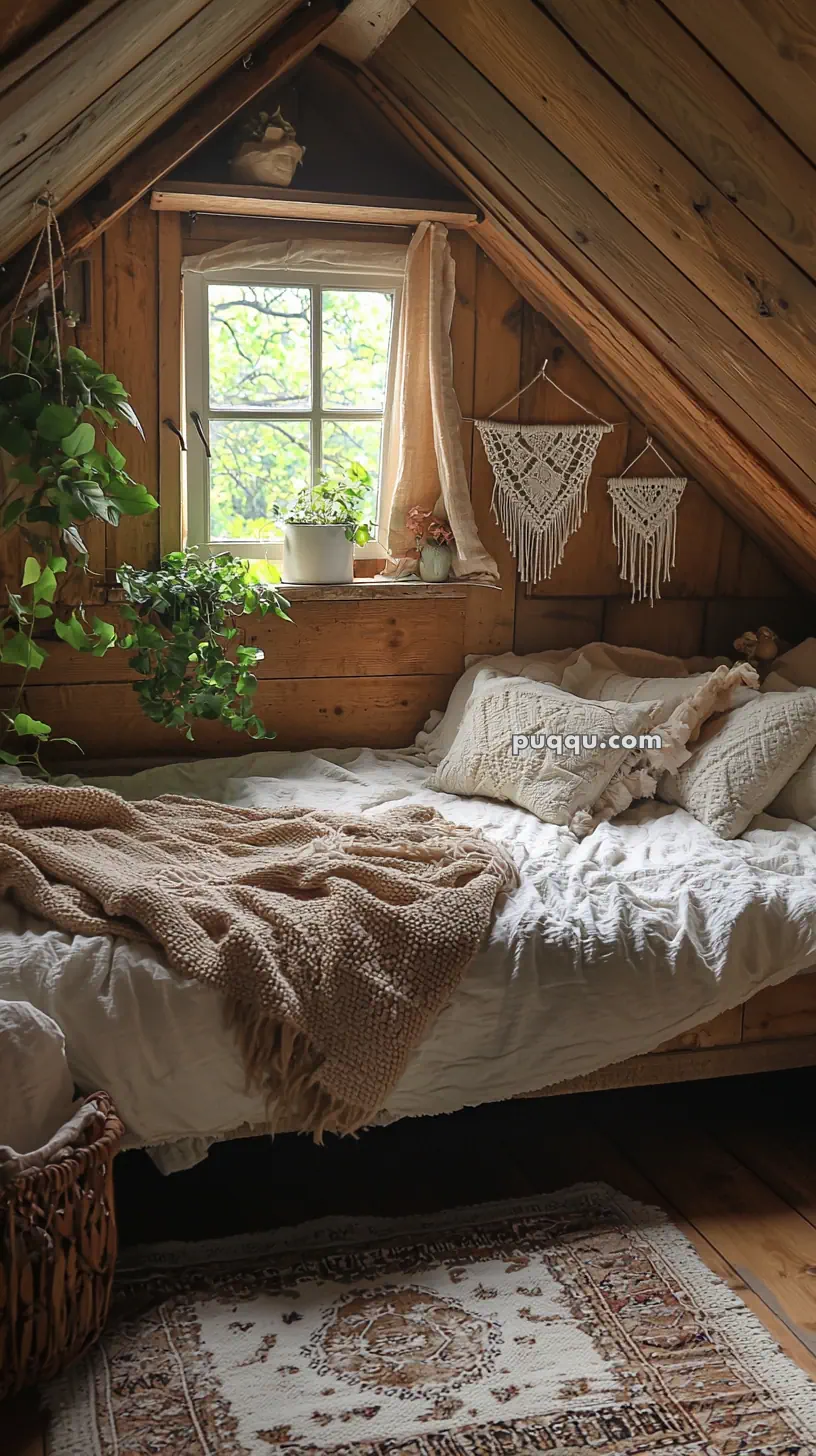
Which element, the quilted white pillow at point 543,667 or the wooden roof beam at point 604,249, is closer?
the wooden roof beam at point 604,249

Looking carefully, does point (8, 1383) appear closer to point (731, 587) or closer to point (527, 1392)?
point (527, 1392)

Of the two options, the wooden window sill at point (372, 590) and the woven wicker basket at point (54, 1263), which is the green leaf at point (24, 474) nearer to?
the wooden window sill at point (372, 590)

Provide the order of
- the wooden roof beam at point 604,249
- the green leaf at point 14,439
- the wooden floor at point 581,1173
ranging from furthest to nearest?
the green leaf at point 14,439 → the wooden roof beam at point 604,249 → the wooden floor at point 581,1173

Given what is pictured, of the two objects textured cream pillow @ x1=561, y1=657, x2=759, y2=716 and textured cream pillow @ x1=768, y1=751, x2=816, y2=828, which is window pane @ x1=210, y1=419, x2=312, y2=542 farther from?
textured cream pillow @ x1=768, y1=751, x2=816, y2=828

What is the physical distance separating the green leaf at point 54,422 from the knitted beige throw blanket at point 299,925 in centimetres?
69

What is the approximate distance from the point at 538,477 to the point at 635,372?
39cm

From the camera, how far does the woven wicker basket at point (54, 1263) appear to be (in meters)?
1.72

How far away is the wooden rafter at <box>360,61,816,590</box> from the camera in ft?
9.40

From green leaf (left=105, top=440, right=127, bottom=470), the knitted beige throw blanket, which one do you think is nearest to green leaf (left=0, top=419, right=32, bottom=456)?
green leaf (left=105, top=440, right=127, bottom=470)

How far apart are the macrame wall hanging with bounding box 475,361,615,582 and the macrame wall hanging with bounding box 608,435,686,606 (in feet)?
0.37

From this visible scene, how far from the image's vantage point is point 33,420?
8.25 feet

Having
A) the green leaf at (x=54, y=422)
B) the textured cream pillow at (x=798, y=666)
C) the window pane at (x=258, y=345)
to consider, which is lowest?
the textured cream pillow at (x=798, y=666)

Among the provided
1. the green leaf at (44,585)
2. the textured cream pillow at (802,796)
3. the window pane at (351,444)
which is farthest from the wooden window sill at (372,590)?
the textured cream pillow at (802,796)

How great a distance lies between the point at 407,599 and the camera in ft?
10.9
